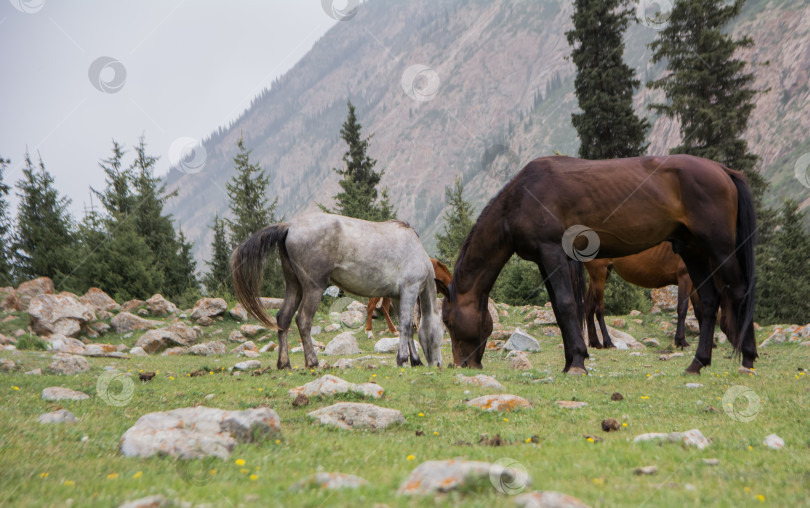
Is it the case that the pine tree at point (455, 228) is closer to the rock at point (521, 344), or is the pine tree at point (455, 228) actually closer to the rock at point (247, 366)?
the rock at point (521, 344)

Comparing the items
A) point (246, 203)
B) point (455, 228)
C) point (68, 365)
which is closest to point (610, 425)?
point (68, 365)

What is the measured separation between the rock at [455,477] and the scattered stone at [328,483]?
11.3 inches

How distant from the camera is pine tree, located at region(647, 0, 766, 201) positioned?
25.3 meters

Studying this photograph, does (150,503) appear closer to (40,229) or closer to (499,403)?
(499,403)

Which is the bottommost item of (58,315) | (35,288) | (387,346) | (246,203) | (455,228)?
(387,346)

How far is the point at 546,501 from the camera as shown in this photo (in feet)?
7.74

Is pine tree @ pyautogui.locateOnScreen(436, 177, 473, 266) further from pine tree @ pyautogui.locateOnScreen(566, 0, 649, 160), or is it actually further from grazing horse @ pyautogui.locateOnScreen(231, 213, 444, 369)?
grazing horse @ pyautogui.locateOnScreen(231, 213, 444, 369)

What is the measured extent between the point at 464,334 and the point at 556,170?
3.23m

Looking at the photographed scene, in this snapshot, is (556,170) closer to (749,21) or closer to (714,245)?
(714,245)

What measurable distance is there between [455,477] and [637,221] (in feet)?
20.0

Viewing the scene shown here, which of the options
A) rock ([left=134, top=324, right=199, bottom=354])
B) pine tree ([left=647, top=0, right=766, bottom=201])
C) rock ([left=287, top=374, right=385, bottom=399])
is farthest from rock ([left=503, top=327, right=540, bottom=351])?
pine tree ([left=647, top=0, right=766, bottom=201])

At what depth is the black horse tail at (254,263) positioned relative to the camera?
823 cm

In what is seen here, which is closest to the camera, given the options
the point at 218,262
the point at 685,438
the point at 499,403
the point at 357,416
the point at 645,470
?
the point at 645,470

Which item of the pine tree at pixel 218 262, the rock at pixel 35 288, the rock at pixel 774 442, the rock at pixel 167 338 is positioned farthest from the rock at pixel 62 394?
the pine tree at pixel 218 262
